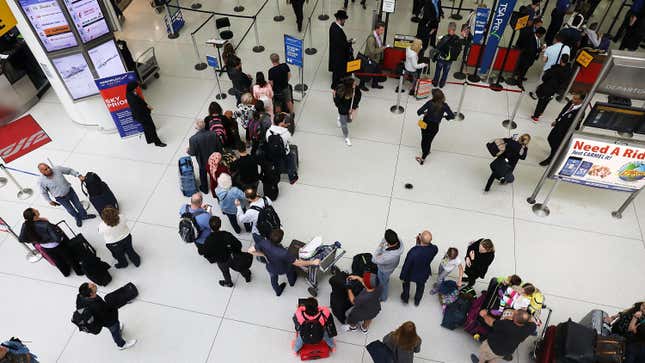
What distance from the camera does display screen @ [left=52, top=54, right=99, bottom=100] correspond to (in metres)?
7.94

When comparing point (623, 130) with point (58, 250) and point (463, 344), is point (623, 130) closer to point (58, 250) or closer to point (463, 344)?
point (463, 344)

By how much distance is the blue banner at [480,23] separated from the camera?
948 centimetres

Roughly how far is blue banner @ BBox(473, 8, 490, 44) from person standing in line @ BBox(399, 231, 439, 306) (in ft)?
20.9

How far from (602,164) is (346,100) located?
4351 millimetres

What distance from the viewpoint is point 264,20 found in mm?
12609

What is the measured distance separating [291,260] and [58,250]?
11.3 ft

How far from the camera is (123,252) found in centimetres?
639

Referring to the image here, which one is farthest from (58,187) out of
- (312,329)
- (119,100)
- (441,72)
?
(441,72)

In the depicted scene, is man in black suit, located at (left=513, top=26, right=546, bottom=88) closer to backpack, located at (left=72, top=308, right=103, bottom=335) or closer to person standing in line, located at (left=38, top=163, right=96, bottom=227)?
person standing in line, located at (left=38, top=163, right=96, bottom=227)

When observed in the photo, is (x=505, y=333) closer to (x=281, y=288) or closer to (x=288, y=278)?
(x=288, y=278)

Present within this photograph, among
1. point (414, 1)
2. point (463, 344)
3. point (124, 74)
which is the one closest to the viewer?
point (463, 344)

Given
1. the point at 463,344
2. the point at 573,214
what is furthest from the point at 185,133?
the point at 573,214

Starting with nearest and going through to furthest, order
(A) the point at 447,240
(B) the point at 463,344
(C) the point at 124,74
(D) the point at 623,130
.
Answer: (B) the point at 463,344 → (D) the point at 623,130 → (A) the point at 447,240 → (C) the point at 124,74

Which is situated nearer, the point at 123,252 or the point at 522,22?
the point at 123,252
